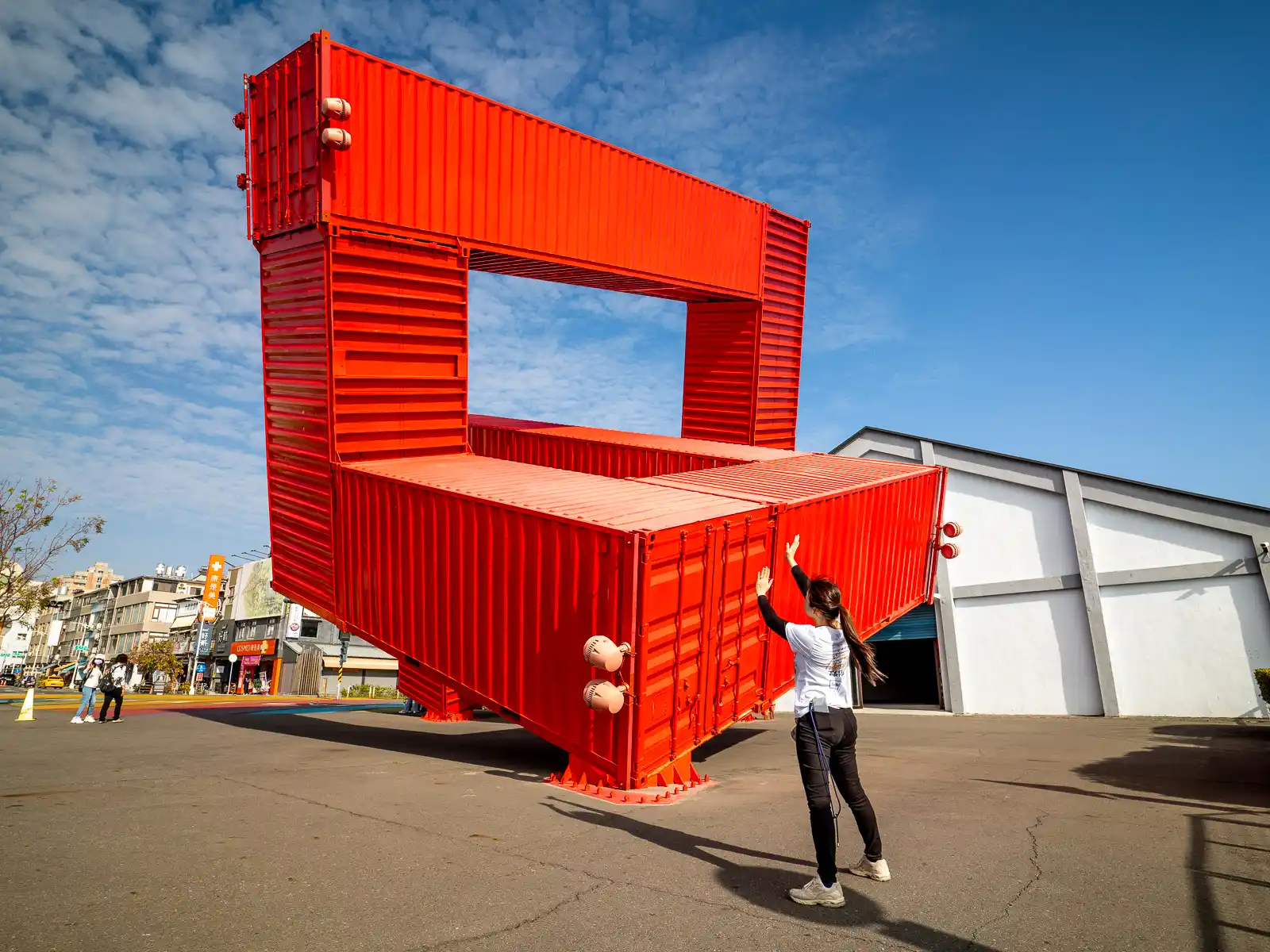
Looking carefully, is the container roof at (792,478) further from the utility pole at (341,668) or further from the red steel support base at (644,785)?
the utility pole at (341,668)

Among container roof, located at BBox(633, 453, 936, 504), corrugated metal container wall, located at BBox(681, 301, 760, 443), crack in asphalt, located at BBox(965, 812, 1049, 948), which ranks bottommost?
crack in asphalt, located at BBox(965, 812, 1049, 948)

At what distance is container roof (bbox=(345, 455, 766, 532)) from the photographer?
8453 millimetres

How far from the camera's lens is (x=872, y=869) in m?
5.01

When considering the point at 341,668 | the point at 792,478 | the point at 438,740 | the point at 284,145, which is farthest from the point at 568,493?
the point at 341,668

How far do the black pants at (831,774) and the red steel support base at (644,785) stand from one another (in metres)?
3.24

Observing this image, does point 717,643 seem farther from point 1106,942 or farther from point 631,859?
point 1106,942

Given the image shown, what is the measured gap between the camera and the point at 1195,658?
58.2 feet

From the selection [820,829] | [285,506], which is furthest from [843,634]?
[285,506]

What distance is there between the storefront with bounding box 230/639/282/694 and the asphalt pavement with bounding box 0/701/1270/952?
4508 centimetres

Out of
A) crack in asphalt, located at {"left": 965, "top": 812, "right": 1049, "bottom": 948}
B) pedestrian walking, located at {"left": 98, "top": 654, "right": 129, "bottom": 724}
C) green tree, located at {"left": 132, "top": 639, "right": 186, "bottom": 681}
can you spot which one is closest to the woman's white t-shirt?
crack in asphalt, located at {"left": 965, "top": 812, "right": 1049, "bottom": 948}

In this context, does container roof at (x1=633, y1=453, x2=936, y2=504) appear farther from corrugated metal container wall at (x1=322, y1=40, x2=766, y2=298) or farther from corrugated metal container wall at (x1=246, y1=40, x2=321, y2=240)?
corrugated metal container wall at (x1=246, y1=40, x2=321, y2=240)

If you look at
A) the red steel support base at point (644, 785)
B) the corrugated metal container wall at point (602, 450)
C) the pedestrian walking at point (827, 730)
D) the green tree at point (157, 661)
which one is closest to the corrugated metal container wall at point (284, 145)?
the corrugated metal container wall at point (602, 450)

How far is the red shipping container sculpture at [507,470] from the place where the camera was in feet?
27.4

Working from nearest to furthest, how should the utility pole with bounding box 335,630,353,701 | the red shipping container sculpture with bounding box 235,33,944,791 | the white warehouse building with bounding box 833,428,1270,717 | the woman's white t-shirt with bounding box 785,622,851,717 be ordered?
the woman's white t-shirt with bounding box 785,622,851,717 < the red shipping container sculpture with bounding box 235,33,944,791 < the white warehouse building with bounding box 833,428,1270,717 < the utility pole with bounding box 335,630,353,701
